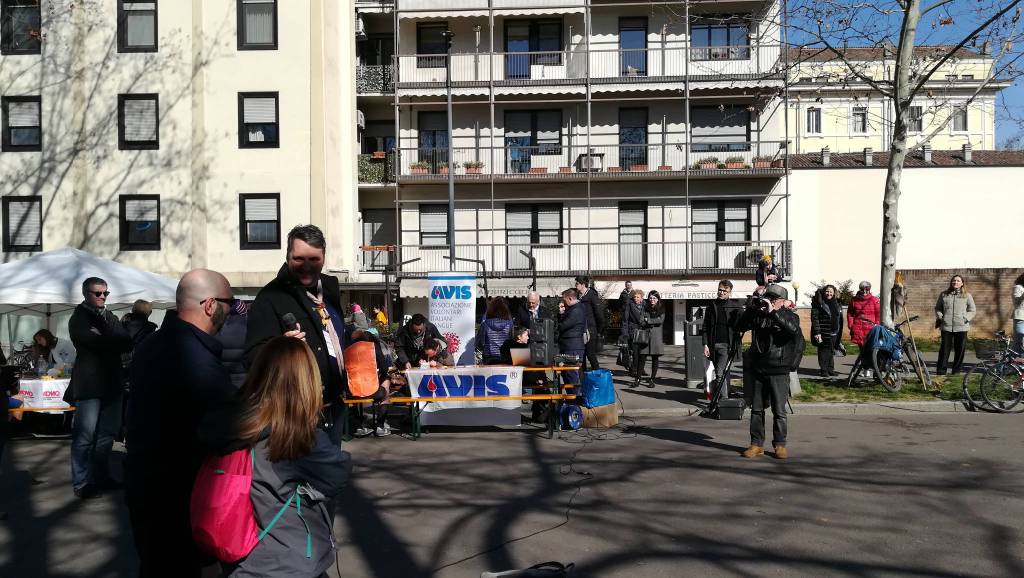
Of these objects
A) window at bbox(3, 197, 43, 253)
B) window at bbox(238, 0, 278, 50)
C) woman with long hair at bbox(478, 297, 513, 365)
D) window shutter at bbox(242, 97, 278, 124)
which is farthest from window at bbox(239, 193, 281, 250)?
woman with long hair at bbox(478, 297, 513, 365)

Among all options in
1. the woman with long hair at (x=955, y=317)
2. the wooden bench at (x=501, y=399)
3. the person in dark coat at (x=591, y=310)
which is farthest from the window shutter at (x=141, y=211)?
the woman with long hair at (x=955, y=317)

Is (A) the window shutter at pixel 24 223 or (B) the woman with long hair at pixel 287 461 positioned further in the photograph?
(A) the window shutter at pixel 24 223

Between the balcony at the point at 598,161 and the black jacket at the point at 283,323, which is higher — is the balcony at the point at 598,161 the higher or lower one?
the higher one

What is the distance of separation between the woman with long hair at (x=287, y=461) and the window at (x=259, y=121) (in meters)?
25.3

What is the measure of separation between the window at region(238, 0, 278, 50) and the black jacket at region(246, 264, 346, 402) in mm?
24632

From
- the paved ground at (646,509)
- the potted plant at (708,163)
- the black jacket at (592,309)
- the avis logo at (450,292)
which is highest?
the potted plant at (708,163)

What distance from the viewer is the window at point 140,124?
26891mm

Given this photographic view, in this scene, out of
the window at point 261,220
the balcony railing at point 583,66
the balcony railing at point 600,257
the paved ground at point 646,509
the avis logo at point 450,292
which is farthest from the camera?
the balcony railing at point 600,257

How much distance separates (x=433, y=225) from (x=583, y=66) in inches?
310

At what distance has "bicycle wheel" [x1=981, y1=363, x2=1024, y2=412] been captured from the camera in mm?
12562

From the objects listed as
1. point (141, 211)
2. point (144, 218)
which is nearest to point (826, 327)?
point (144, 218)

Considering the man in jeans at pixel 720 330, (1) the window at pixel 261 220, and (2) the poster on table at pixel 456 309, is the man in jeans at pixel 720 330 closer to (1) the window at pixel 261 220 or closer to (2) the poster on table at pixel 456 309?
(2) the poster on table at pixel 456 309

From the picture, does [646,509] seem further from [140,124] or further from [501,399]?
[140,124]

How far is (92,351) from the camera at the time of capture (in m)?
8.30
